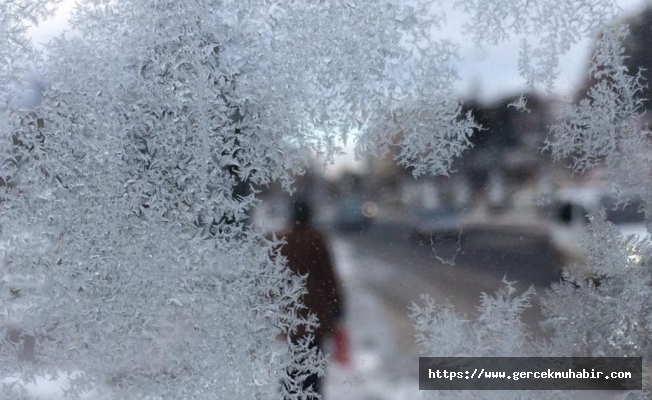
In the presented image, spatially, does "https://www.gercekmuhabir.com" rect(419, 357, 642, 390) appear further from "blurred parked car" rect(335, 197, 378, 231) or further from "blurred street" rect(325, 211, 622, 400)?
"blurred parked car" rect(335, 197, 378, 231)

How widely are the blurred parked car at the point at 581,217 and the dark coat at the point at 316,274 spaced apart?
19.5 inches

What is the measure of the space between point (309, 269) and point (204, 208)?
27cm

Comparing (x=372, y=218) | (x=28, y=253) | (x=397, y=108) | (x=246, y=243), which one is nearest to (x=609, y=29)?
(x=397, y=108)

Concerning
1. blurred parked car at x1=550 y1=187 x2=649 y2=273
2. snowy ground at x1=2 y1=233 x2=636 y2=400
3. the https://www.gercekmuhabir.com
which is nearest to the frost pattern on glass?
blurred parked car at x1=550 y1=187 x2=649 y2=273

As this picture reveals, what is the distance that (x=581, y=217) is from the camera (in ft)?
3.19

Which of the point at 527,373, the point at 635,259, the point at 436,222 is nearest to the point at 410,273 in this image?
the point at 436,222

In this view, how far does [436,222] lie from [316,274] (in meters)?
0.29

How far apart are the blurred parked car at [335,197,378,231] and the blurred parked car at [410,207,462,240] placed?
93mm

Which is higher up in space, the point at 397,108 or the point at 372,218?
the point at 397,108

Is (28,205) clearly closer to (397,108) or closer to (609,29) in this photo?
(397,108)

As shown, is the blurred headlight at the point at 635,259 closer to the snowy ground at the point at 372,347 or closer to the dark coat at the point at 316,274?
the snowy ground at the point at 372,347

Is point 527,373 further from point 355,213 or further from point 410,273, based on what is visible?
point 355,213

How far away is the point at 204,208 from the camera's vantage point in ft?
3.15

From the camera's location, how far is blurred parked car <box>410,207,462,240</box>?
3.17ft
